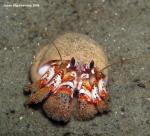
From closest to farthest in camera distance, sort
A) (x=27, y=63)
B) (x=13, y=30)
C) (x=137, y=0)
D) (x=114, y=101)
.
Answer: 1. (x=114, y=101)
2. (x=27, y=63)
3. (x=13, y=30)
4. (x=137, y=0)

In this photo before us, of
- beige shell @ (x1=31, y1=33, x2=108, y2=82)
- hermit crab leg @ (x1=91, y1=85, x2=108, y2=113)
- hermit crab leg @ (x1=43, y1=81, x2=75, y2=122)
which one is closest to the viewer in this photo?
hermit crab leg @ (x1=43, y1=81, x2=75, y2=122)

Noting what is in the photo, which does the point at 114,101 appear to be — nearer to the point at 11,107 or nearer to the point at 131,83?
the point at 131,83

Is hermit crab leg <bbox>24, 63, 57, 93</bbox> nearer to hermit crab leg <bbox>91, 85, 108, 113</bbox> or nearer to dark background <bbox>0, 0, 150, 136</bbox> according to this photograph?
dark background <bbox>0, 0, 150, 136</bbox>

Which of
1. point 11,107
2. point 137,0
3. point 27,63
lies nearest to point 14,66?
point 27,63

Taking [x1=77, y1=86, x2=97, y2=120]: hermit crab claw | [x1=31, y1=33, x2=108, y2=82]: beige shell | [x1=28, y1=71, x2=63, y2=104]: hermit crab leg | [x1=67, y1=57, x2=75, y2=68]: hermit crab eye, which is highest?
[x1=31, y1=33, x2=108, y2=82]: beige shell

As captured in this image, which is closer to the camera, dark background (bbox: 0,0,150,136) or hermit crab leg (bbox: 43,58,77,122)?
hermit crab leg (bbox: 43,58,77,122)

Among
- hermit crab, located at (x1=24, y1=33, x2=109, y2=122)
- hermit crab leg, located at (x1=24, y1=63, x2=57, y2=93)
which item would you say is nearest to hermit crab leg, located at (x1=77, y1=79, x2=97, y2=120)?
hermit crab, located at (x1=24, y1=33, x2=109, y2=122)

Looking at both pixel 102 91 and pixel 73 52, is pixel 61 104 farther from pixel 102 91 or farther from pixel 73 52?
pixel 73 52
